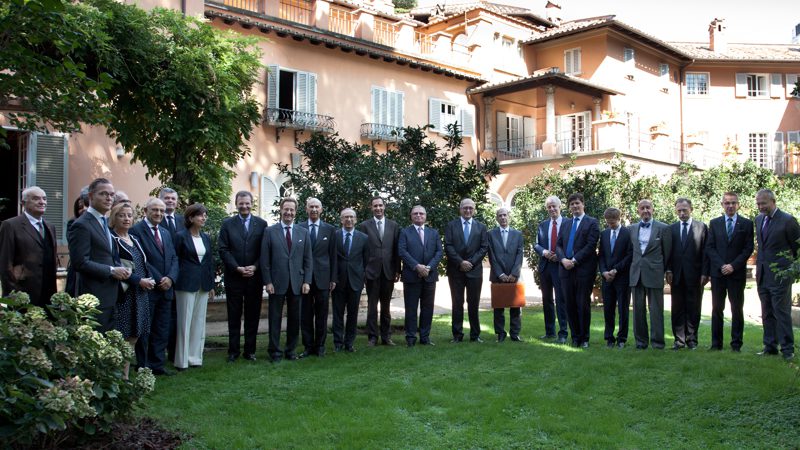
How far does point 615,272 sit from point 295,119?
49.5 ft

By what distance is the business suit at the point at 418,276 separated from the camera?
30.9ft

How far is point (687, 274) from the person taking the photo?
8852mm

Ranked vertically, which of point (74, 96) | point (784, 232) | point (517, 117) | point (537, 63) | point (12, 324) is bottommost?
point (12, 324)

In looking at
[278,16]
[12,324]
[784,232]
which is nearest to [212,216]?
[12,324]

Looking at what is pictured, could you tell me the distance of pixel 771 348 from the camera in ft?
27.4

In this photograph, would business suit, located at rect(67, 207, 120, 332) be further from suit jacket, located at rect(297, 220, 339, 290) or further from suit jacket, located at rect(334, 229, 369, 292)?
suit jacket, located at rect(334, 229, 369, 292)

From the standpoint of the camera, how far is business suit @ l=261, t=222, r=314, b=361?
8.41 m

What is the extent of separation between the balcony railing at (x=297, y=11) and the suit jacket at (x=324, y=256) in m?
16.3

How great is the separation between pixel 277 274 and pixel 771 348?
5903 millimetres

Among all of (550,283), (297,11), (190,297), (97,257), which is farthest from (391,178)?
(297,11)

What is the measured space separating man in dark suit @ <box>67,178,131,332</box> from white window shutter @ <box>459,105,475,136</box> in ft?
75.1

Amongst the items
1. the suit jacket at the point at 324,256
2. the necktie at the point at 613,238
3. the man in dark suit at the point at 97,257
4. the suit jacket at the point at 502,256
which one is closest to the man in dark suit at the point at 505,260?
the suit jacket at the point at 502,256

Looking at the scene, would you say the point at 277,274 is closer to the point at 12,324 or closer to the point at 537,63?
the point at 12,324

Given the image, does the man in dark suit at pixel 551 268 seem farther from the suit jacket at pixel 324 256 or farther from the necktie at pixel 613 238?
the suit jacket at pixel 324 256
